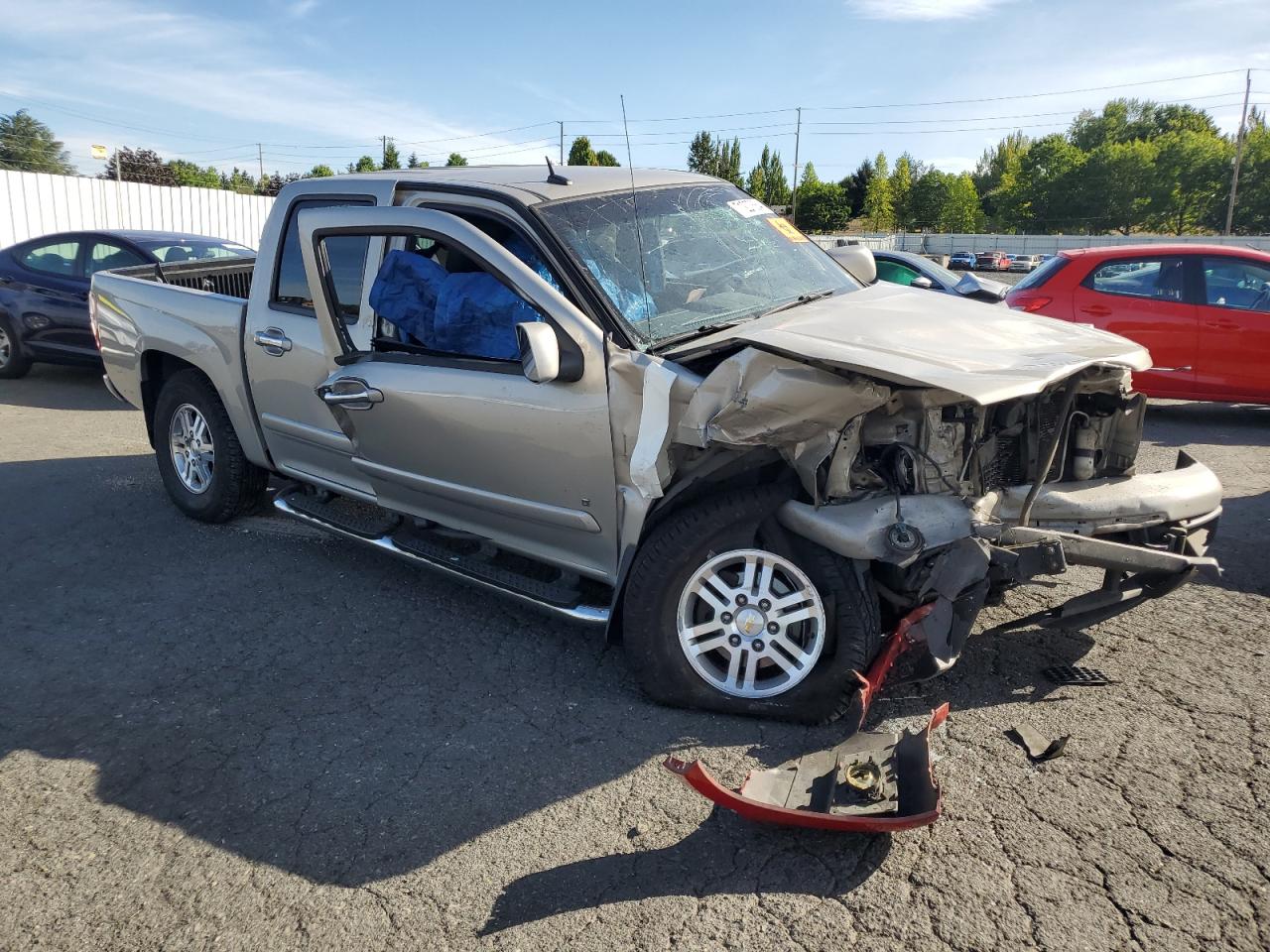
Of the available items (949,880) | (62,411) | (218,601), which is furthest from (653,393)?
(62,411)

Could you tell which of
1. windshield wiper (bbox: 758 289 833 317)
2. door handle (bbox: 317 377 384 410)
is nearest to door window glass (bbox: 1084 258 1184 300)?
windshield wiper (bbox: 758 289 833 317)

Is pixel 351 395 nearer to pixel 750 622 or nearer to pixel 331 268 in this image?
pixel 331 268

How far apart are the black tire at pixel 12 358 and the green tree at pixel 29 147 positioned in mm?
69488

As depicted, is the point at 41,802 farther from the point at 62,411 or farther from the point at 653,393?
the point at 62,411

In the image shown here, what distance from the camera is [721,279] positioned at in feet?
13.6

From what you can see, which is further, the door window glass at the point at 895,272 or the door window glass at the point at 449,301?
the door window glass at the point at 895,272

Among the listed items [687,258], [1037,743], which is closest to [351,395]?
[687,258]

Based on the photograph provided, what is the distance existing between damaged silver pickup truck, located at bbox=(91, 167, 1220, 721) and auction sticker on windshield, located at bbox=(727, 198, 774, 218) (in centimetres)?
3

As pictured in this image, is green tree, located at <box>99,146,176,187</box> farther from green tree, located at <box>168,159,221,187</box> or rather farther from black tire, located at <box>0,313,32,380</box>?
black tire, located at <box>0,313,32,380</box>

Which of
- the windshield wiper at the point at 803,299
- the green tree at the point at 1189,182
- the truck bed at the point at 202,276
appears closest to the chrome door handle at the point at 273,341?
the truck bed at the point at 202,276

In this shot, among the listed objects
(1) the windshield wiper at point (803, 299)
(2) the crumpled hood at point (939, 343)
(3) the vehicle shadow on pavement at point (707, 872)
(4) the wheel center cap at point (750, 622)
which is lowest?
(3) the vehicle shadow on pavement at point (707, 872)

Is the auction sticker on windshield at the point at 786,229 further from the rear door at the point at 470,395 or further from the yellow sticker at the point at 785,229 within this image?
the rear door at the point at 470,395

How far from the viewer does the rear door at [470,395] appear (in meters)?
3.62

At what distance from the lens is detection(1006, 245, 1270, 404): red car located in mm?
8078
